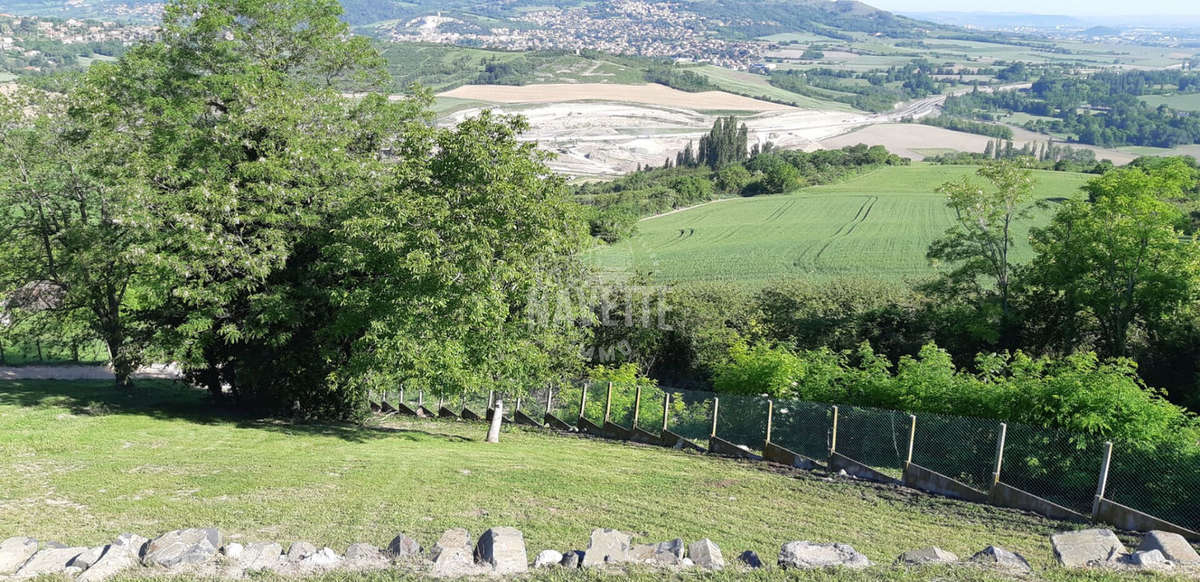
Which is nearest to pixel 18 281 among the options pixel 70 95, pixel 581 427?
pixel 70 95

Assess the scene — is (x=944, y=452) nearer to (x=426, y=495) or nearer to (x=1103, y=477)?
(x=1103, y=477)

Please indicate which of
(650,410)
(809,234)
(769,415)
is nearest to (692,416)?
(650,410)

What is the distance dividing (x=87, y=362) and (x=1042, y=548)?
154ft

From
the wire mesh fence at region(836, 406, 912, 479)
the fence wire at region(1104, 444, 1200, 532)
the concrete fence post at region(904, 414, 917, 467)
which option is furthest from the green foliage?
the wire mesh fence at region(836, 406, 912, 479)

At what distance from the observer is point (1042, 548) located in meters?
12.8

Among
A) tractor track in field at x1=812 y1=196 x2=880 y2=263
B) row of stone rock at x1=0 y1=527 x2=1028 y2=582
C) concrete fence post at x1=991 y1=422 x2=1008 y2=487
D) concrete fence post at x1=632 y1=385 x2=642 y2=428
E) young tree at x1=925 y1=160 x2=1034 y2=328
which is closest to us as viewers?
row of stone rock at x1=0 y1=527 x2=1028 y2=582

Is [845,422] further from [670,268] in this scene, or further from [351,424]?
[670,268]

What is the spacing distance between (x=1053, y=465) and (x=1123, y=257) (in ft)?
91.3

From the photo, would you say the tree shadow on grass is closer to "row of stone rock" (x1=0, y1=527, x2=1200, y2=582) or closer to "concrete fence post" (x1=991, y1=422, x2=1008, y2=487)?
"row of stone rock" (x1=0, y1=527, x2=1200, y2=582)

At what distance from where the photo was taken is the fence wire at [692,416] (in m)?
23.4

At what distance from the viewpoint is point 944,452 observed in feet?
58.7

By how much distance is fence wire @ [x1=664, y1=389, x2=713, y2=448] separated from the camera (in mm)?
23438

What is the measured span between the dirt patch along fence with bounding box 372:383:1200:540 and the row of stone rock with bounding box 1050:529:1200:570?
313 cm

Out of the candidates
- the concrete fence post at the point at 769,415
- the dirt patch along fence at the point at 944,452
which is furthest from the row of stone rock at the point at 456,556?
the concrete fence post at the point at 769,415
